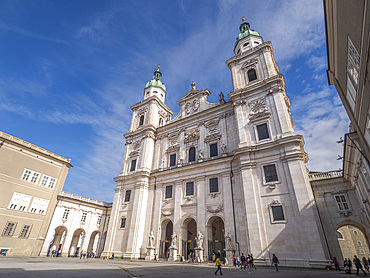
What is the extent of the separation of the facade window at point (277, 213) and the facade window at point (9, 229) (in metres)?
32.3

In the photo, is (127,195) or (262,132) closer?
(262,132)

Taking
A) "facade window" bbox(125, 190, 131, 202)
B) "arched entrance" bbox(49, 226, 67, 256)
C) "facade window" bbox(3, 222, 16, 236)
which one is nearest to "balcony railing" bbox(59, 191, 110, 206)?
"arched entrance" bbox(49, 226, 67, 256)

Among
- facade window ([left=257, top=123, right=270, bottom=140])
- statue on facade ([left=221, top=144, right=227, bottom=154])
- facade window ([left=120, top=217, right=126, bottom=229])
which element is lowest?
facade window ([left=120, top=217, right=126, bottom=229])

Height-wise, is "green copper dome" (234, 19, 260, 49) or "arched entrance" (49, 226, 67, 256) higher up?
"green copper dome" (234, 19, 260, 49)

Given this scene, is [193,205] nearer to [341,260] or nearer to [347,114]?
[341,260]

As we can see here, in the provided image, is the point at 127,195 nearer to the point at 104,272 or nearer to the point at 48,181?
the point at 48,181

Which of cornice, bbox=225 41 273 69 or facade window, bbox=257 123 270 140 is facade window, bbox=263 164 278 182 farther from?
cornice, bbox=225 41 273 69

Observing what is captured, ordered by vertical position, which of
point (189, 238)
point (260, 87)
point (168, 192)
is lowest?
point (189, 238)

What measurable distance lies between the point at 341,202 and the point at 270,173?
23.0ft

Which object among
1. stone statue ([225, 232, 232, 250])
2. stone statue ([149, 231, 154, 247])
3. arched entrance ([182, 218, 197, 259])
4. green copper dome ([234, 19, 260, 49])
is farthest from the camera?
green copper dome ([234, 19, 260, 49])

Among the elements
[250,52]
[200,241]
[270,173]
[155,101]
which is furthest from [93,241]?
[250,52]

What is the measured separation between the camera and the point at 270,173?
21875 mm

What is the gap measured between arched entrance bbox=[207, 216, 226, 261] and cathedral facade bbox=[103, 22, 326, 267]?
0.15m

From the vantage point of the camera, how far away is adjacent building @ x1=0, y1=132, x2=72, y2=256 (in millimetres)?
26203
